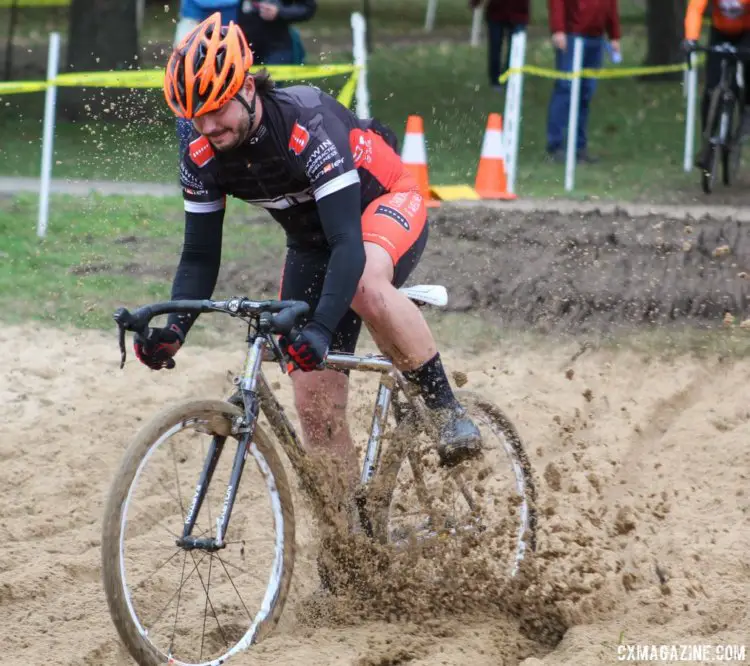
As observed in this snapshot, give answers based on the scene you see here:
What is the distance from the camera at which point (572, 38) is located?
14500 mm

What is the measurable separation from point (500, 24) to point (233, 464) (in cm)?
1715

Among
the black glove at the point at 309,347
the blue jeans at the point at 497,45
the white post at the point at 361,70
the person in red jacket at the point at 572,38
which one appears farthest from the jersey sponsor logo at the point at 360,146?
the blue jeans at the point at 497,45

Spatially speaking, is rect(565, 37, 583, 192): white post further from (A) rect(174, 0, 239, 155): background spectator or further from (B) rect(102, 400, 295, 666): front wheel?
(B) rect(102, 400, 295, 666): front wheel

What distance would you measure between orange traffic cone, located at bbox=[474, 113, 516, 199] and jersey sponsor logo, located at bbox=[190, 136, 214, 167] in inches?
331

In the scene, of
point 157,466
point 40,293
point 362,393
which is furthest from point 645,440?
point 40,293

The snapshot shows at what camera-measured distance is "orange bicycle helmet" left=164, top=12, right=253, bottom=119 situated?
4.21m

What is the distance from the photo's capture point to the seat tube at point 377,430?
500 cm

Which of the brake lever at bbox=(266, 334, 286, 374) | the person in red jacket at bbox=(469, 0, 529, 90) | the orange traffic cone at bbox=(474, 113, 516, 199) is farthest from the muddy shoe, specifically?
the person in red jacket at bbox=(469, 0, 529, 90)

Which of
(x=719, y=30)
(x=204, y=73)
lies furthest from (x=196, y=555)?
(x=719, y=30)

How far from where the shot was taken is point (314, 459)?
4.85 metres

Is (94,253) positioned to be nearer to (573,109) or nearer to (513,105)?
(513,105)

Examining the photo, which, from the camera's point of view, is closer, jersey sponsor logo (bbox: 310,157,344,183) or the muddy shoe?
jersey sponsor logo (bbox: 310,157,344,183)

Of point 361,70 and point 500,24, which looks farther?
point 500,24

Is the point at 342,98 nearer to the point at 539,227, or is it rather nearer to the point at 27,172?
the point at 539,227
